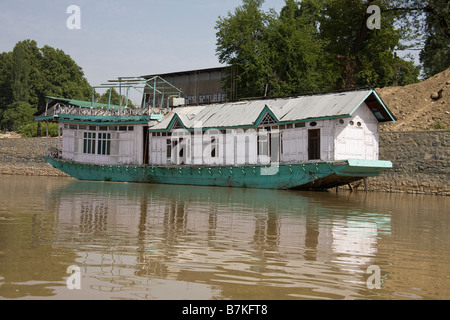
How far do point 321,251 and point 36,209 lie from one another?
855 cm

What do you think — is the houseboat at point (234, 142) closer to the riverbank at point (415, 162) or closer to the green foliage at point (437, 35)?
the riverbank at point (415, 162)

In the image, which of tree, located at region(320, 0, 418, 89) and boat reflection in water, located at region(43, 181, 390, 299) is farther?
tree, located at region(320, 0, 418, 89)

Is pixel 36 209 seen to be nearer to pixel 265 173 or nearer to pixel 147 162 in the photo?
pixel 265 173

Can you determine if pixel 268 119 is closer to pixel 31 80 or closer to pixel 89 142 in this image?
pixel 89 142

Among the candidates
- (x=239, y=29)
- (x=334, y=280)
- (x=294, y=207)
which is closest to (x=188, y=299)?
(x=334, y=280)

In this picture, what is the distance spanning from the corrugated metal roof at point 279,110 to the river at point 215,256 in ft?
42.8

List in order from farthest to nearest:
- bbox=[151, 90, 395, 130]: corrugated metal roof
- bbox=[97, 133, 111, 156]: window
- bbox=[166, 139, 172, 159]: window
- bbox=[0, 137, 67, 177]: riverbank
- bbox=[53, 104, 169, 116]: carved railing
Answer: bbox=[0, 137, 67, 177]: riverbank < bbox=[97, 133, 111, 156]: window < bbox=[53, 104, 169, 116]: carved railing < bbox=[166, 139, 172, 159]: window < bbox=[151, 90, 395, 130]: corrugated metal roof

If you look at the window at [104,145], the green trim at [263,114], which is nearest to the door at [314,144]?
the green trim at [263,114]

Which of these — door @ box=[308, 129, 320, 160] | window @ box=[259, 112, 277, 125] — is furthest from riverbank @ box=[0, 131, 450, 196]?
window @ box=[259, 112, 277, 125]

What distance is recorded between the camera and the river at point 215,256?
19.8ft

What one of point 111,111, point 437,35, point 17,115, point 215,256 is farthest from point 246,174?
point 17,115

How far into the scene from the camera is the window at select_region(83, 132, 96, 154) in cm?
3688

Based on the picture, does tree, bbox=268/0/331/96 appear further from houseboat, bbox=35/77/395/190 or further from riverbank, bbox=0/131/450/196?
Result: riverbank, bbox=0/131/450/196

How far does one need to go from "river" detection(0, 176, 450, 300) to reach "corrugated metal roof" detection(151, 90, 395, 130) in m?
13.1
